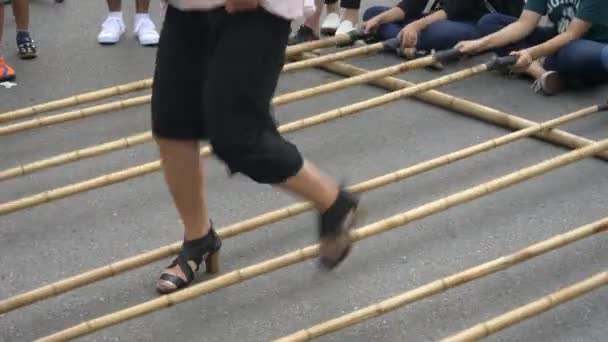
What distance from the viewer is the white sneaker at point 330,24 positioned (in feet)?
14.5

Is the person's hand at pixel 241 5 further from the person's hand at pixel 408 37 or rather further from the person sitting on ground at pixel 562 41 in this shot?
the person's hand at pixel 408 37

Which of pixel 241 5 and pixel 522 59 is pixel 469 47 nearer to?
pixel 522 59

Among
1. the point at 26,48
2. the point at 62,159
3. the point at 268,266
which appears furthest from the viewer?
the point at 26,48

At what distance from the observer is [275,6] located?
1.71 m

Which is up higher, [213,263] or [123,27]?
[213,263]

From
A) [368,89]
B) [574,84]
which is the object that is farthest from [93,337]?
[574,84]

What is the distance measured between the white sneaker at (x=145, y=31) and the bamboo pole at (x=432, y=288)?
8.49 ft

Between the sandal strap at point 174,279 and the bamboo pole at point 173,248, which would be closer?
the bamboo pole at point 173,248

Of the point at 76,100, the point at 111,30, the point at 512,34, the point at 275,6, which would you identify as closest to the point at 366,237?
the point at 275,6

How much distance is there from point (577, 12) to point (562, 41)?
0.14m

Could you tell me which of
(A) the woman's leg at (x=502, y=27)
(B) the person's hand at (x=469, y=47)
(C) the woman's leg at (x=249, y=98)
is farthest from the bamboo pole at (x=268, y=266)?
(A) the woman's leg at (x=502, y=27)

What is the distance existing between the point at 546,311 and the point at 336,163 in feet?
3.49

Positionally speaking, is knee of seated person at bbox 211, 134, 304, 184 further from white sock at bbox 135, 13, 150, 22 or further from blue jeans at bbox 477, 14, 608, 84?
white sock at bbox 135, 13, 150, 22

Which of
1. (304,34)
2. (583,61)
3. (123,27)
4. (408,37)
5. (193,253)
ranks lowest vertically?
(123,27)
